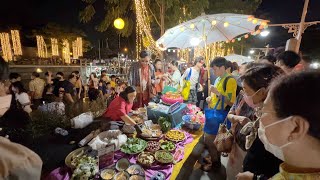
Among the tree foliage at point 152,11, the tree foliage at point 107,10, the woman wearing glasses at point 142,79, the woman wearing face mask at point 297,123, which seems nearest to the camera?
the woman wearing face mask at point 297,123

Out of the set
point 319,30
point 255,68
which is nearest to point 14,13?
point 255,68

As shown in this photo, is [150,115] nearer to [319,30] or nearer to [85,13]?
[85,13]

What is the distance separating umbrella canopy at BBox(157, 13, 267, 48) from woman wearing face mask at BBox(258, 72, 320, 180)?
4122 millimetres

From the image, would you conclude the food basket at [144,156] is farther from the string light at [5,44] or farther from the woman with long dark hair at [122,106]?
the string light at [5,44]

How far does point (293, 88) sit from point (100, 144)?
2.86 meters

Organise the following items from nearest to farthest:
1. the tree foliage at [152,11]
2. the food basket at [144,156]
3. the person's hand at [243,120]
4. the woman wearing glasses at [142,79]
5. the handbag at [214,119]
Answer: the person's hand at [243,120], the food basket at [144,156], the handbag at [214,119], the woman wearing glasses at [142,79], the tree foliage at [152,11]

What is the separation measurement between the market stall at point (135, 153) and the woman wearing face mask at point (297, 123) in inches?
76.1

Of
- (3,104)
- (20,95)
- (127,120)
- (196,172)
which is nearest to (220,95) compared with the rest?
(196,172)

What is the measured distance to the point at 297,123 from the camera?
889 millimetres

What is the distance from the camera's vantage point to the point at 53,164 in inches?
118

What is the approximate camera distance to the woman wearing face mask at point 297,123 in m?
0.86

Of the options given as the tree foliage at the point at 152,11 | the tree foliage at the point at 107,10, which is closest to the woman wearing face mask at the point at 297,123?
the tree foliage at the point at 152,11

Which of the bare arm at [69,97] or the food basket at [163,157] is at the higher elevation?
the bare arm at [69,97]

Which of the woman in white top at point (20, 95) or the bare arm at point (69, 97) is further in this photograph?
the bare arm at point (69, 97)
